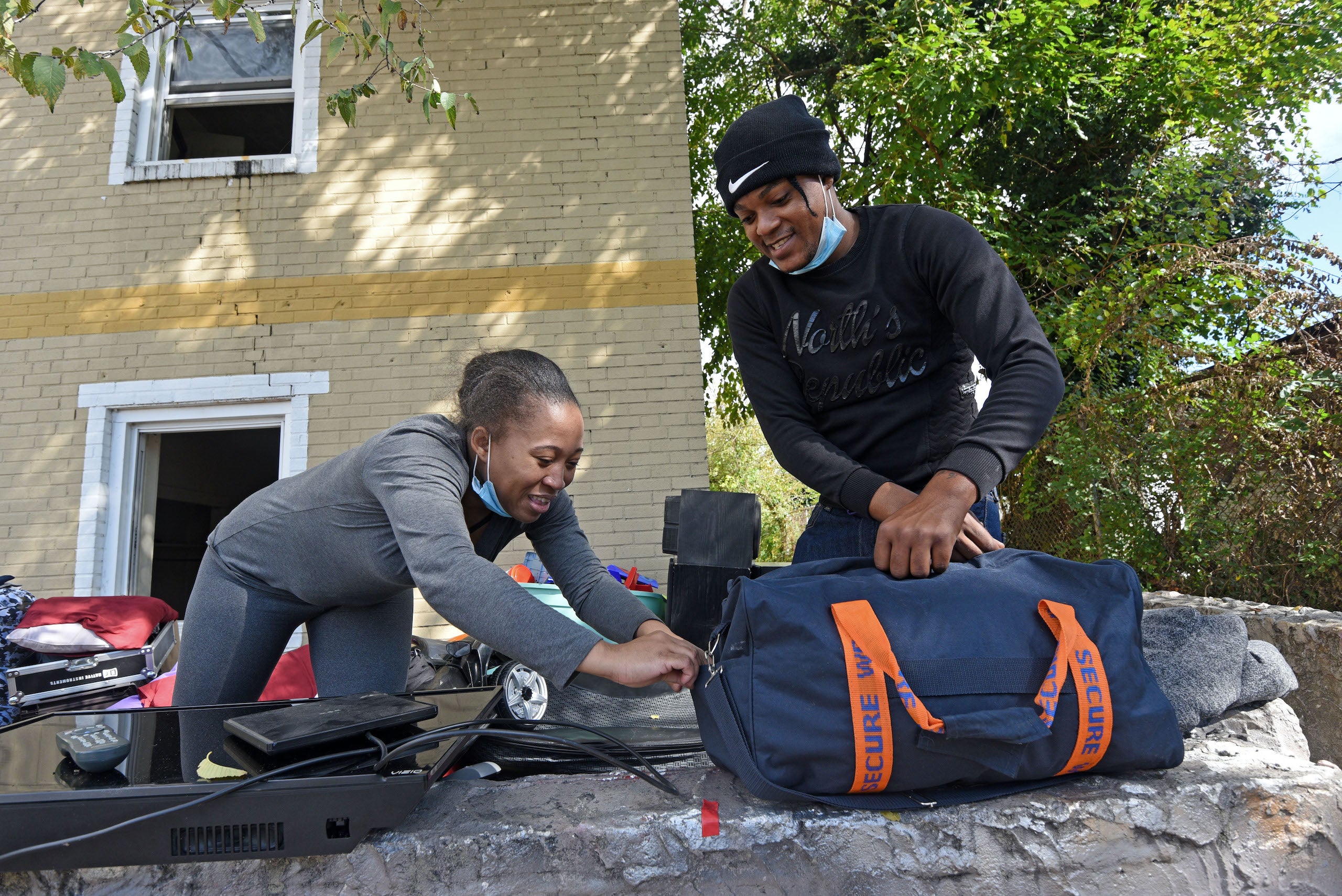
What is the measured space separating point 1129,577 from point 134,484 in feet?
19.6

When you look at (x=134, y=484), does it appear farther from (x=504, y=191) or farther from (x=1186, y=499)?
(x=1186, y=499)

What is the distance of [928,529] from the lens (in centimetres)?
152

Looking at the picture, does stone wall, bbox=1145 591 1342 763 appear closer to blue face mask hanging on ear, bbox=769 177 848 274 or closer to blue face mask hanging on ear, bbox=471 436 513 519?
blue face mask hanging on ear, bbox=769 177 848 274

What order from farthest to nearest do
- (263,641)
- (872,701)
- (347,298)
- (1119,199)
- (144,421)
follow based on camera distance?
(1119,199), (347,298), (144,421), (263,641), (872,701)

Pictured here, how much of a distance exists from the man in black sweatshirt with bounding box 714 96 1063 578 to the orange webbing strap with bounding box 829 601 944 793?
46 centimetres

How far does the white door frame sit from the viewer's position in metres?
5.45

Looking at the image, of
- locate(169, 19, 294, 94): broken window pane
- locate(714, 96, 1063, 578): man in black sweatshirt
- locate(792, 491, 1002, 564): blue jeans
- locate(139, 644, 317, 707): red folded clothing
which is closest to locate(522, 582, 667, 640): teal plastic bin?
locate(139, 644, 317, 707): red folded clothing

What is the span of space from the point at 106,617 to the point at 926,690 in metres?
4.16

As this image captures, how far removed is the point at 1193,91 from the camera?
7367 mm

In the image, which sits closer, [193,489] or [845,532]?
[845,532]

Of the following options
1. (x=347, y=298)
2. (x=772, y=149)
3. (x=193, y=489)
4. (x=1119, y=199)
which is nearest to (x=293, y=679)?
(x=772, y=149)

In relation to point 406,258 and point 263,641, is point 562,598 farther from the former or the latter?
point 406,258

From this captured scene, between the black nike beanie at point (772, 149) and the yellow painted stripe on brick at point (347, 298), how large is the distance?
3.78 meters

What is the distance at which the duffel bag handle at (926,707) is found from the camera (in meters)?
1.30
